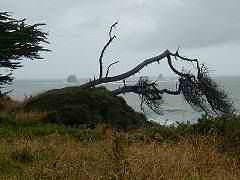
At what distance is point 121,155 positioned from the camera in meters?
8.06

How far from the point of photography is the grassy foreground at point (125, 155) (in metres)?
8.15

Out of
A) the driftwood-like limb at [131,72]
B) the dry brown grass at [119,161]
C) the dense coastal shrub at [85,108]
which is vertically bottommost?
the dry brown grass at [119,161]

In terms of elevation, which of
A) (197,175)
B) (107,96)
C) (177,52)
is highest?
(177,52)

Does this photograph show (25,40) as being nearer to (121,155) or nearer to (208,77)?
(208,77)

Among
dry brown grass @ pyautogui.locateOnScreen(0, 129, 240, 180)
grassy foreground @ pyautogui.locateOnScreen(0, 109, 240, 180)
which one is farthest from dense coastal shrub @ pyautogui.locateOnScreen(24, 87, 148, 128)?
dry brown grass @ pyautogui.locateOnScreen(0, 129, 240, 180)

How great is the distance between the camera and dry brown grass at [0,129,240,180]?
8047 mm

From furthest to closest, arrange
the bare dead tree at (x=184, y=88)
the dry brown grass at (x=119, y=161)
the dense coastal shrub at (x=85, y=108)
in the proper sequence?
the bare dead tree at (x=184, y=88) < the dense coastal shrub at (x=85, y=108) < the dry brown grass at (x=119, y=161)

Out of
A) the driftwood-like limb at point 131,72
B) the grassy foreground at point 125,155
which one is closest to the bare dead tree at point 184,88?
the driftwood-like limb at point 131,72

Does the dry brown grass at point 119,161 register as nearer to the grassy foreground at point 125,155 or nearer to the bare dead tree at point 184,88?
the grassy foreground at point 125,155

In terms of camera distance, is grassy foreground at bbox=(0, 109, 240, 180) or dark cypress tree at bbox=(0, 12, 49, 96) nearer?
grassy foreground at bbox=(0, 109, 240, 180)

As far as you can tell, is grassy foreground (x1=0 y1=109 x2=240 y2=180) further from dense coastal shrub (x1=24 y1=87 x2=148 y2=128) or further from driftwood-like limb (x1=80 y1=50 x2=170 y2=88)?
driftwood-like limb (x1=80 y1=50 x2=170 y2=88)

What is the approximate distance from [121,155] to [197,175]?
4.19 ft

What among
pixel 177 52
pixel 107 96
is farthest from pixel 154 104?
pixel 107 96

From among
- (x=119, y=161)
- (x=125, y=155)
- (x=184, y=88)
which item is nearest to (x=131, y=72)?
(x=184, y=88)
